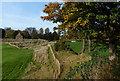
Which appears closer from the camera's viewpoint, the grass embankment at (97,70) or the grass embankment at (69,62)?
the grass embankment at (97,70)

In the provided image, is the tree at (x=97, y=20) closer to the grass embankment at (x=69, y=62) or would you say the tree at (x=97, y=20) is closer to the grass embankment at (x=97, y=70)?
the grass embankment at (x=97, y=70)

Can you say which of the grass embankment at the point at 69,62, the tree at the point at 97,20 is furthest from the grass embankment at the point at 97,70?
the tree at the point at 97,20

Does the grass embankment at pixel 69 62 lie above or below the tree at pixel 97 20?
below

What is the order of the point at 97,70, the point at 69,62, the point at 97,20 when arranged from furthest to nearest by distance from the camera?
the point at 69,62 < the point at 97,20 < the point at 97,70

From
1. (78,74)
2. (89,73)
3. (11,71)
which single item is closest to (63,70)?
(78,74)

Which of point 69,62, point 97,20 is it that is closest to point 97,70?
point 97,20

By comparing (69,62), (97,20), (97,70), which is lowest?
(69,62)

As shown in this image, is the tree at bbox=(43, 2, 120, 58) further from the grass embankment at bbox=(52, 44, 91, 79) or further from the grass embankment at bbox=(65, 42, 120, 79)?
the grass embankment at bbox=(52, 44, 91, 79)

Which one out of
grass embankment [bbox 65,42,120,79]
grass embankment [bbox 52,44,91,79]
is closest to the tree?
grass embankment [bbox 65,42,120,79]

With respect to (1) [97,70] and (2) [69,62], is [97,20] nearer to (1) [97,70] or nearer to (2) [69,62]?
(1) [97,70]

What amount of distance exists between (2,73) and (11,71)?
2.44 ft

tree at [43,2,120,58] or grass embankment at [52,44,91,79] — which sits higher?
tree at [43,2,120,58]

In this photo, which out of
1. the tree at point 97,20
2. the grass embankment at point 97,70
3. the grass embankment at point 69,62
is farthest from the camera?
the grass embankment at point 69,62

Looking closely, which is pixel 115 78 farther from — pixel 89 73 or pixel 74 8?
pixel 74 8
